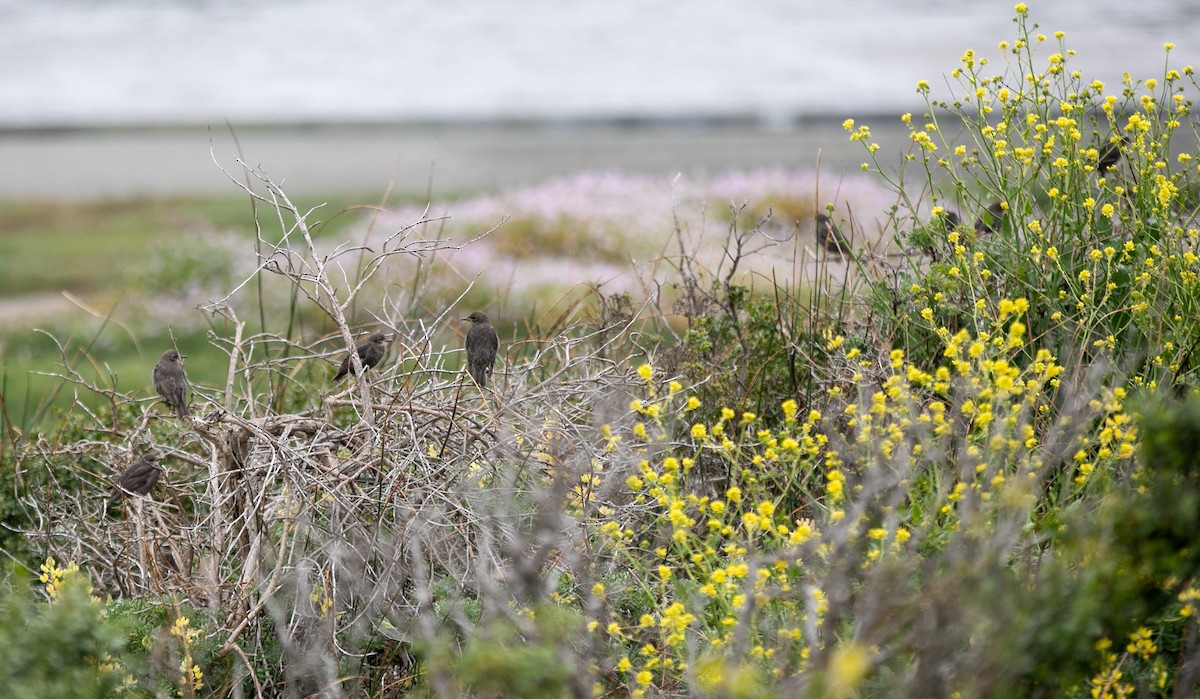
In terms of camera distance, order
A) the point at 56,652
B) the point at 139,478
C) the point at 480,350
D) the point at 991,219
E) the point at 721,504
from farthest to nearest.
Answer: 1. the point at 991,219
2. the point at 480,350
3. the point at 139,478
4. the point at 721,504
5. the point at 56,652

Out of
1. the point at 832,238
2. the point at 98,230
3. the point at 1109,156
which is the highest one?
the point at 1109,156

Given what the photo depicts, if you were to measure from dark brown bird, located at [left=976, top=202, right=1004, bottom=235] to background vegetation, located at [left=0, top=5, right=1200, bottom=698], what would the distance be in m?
0.06

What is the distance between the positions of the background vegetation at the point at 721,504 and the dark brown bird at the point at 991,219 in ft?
0.20

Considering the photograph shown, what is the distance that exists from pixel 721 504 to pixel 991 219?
2545 mm

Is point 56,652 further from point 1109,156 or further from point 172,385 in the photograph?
point 1109,156

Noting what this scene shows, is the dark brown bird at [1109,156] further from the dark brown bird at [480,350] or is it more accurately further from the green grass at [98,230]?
the green grass at [98,230]

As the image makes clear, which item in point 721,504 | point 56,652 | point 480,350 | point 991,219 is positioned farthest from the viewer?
point 991,219

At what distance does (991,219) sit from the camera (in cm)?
472

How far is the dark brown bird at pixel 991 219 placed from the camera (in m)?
4.65

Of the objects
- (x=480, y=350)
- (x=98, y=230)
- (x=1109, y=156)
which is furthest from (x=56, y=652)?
(x=98, y=230)

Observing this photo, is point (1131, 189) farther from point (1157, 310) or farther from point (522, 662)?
point (522, 662)

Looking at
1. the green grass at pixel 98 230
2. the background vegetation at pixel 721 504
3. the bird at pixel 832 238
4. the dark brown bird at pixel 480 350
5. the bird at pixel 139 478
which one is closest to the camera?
the background vegetation at pixel 721 504

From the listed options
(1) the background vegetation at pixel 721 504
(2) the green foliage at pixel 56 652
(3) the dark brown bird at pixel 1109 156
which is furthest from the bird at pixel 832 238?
(2) the green foliage at pixel 56 652

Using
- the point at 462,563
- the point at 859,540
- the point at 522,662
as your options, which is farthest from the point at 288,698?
the point at 859,540
